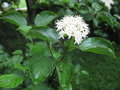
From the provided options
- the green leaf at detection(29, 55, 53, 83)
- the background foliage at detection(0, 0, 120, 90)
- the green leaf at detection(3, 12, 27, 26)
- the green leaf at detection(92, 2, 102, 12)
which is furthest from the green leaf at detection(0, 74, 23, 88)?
the green leaf at detection(92, 2, 102, 12)

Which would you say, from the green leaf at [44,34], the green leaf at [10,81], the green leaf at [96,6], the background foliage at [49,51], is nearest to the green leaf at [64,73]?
the background foliage at [49,51]

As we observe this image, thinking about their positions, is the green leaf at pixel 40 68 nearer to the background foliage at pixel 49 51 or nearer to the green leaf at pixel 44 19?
the background foliage at pixel 49 51

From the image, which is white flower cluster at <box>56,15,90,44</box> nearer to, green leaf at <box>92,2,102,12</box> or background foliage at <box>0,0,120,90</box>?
background foliage at <box>0,0,120,90</box>

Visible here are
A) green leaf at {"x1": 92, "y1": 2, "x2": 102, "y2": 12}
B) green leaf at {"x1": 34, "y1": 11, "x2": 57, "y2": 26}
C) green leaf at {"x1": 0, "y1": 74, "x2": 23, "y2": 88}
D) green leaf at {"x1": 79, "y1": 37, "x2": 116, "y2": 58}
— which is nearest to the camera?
green leaf at {"x1": 79, "y1": 37, "x2": 116, "y2": 58}

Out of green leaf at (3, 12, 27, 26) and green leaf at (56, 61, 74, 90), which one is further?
green leaf at (3, 12, 27, 26)

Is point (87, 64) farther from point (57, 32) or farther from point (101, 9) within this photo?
point (57, 32)

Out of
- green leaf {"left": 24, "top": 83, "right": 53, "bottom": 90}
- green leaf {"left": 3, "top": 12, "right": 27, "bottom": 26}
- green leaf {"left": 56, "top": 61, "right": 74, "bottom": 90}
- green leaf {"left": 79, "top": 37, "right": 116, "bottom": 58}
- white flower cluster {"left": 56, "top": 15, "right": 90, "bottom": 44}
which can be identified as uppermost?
green leaf {"left": 3, "top": 12, "right": 27, "bottom": 26}

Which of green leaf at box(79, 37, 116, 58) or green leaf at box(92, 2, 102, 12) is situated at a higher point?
green leaf at box(92, 2, 102, 12)

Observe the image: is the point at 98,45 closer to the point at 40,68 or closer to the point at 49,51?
the point at 40,68
